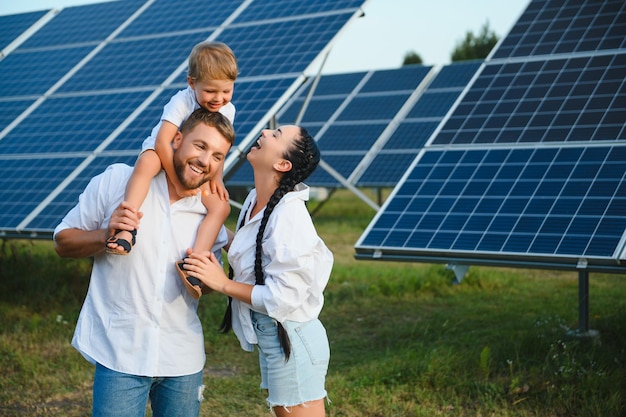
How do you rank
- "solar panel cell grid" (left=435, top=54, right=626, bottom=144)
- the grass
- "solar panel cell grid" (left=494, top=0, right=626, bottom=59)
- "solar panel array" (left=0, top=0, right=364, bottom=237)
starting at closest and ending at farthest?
the grass
"solar panel cell grid" (left=435, top=54, right=626, bottom=144)
"solar panel array" (left=0, top=0, right=364, bottom=237)
"solar panel cell grid" (left=494, top=0, right=626, bottom=59)

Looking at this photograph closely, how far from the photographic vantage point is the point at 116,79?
9.95m

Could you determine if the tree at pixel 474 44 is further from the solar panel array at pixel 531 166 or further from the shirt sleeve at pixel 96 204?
the shirt sleeve at pixel 96 204

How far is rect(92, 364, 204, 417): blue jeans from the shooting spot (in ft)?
10.0

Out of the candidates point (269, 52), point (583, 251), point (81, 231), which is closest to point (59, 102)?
point (269, 52)

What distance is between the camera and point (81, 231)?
10.5 ft

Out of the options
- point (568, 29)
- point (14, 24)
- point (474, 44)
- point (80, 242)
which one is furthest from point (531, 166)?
point (474, 44)

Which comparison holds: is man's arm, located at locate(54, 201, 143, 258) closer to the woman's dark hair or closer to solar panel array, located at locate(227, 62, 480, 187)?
the woman's dark hair

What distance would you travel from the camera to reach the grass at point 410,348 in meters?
5.87

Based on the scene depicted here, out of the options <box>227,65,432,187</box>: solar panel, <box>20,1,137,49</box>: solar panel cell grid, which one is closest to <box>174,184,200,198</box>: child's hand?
<box>20,1,137,49</box>: solar panel cell grid

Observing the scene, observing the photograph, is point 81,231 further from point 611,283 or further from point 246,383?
point 611,283

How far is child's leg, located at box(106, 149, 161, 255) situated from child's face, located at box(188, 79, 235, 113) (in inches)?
19.6

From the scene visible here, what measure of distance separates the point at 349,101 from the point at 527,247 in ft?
35.8

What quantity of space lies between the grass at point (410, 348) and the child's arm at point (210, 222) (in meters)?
2.85

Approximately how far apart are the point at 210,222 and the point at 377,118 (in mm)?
12211
